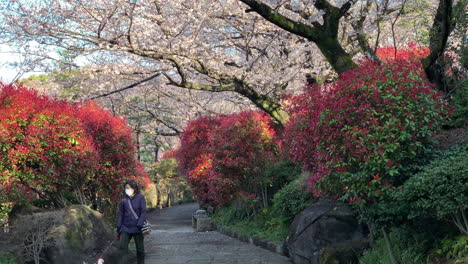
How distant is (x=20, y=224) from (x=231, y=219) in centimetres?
910

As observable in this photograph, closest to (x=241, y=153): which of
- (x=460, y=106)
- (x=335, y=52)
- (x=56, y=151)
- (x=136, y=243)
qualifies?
(x=335, y=52)

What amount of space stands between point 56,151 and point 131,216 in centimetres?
248

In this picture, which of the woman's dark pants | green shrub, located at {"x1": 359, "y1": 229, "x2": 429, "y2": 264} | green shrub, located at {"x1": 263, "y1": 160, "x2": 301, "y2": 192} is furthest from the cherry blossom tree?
the woman's dark pants

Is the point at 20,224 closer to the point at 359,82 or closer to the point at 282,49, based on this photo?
the point at 359,82

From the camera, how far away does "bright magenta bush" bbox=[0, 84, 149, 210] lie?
8281 millimetres

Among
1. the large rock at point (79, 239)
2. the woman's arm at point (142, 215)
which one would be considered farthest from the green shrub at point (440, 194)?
the large rock at point (79, 239)

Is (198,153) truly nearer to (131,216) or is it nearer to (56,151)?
(56,151)

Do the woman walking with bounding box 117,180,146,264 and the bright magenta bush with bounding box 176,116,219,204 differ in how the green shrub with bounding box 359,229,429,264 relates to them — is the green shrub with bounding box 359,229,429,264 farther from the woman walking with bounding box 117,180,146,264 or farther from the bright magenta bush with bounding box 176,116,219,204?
the bright magenta bush with bounding box 176,116,219,204

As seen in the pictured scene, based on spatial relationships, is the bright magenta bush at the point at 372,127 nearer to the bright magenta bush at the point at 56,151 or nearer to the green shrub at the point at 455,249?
the green shrub at the point at 455,249

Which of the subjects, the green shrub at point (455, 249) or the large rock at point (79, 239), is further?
the large rock at point (79, 239)

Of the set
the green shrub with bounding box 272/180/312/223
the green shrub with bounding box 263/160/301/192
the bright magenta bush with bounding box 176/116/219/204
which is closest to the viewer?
the green shrub with bounding box 272/180/312/223

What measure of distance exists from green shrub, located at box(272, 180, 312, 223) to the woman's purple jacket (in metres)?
3.77

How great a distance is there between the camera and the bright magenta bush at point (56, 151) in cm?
828

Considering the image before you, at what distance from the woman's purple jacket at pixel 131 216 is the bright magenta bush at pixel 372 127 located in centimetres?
281
